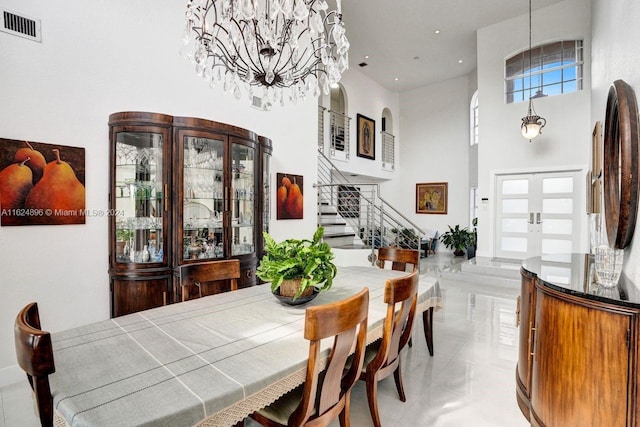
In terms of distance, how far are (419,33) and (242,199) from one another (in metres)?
6.62

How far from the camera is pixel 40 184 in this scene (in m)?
2.55

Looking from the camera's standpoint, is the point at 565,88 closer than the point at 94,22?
No

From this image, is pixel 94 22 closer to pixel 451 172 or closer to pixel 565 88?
pixel 565 88

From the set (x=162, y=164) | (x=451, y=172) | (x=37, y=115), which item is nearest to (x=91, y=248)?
→ (x=162, y=164)

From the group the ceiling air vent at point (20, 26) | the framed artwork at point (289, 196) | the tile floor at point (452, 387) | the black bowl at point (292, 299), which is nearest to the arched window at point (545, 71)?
the tile floor at point (452, 387)

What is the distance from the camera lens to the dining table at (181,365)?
98 centimetres

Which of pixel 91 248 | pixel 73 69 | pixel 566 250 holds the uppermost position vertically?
pixel 73 69

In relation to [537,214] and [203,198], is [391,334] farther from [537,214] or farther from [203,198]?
[537,214]

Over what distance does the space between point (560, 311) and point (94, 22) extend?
408cm

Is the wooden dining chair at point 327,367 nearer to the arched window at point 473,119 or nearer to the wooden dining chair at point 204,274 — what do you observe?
the wooden dining chair at point 204,274

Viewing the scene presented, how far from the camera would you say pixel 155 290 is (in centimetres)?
285

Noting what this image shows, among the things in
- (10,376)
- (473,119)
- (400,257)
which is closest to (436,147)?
(473,119)

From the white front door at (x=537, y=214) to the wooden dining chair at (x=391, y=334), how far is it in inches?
240

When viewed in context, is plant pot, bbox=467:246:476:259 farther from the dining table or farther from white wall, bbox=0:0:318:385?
white wall, bbox=0:0:318:385
